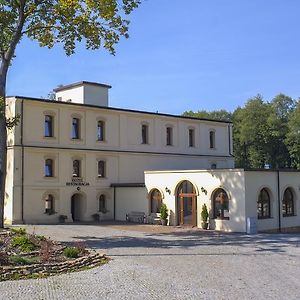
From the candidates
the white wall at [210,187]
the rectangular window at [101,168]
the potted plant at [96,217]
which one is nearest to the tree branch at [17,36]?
the white wall at [210,187]

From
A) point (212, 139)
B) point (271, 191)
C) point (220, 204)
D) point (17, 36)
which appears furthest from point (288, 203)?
point (17, 36)

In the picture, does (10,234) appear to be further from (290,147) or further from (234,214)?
(290,147)

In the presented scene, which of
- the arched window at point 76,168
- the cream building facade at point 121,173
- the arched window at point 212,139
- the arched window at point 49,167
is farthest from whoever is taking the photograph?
the arched window at point 212,139

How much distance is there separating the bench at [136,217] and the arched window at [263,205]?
9099mm

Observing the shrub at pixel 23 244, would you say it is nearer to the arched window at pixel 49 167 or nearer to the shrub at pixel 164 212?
the shrub at pixel 164 212

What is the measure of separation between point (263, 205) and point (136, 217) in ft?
33.3

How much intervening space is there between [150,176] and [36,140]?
8.61 metres

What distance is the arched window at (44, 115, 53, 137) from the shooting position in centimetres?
3759

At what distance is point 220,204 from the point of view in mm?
31000

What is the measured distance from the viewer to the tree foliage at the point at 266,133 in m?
62.8

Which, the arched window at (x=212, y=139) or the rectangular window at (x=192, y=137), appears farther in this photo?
the arched window at (x=212, y=139)

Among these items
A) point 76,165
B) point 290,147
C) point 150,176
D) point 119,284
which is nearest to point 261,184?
point 150,176

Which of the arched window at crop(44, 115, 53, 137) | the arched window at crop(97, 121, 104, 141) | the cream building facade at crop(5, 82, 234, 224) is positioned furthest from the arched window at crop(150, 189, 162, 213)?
the arched window at crop(44, 115, 53, 137)

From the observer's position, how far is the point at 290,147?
202 ft
